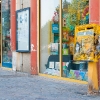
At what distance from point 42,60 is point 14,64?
2341mm

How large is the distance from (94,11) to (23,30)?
16.9 ft

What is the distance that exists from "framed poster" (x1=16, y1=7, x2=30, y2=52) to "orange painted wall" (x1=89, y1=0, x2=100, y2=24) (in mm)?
4450

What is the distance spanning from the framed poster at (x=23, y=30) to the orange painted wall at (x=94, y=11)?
445 cm

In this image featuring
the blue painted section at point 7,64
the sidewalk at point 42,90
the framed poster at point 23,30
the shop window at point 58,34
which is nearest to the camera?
the sidewalk at point 42,90

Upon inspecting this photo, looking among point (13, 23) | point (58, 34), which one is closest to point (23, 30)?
point (13, 23)

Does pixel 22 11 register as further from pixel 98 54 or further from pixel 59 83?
pixel 98 54

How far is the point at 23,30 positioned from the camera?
541 inches

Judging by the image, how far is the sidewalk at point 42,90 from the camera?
791 cm

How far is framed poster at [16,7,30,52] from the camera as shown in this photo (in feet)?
43.8

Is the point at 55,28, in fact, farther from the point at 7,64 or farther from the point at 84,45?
the point at 7,64

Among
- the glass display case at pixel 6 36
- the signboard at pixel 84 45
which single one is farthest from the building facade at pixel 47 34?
the signboard at pixel 84 45

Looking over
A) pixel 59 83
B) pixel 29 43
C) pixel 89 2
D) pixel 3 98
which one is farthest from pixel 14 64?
pixel 3 98

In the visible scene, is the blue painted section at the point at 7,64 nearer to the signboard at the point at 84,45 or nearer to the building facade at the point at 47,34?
the building facade at the point at 47,34

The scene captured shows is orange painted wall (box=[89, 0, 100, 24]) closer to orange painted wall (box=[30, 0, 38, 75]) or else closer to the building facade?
the building facade
